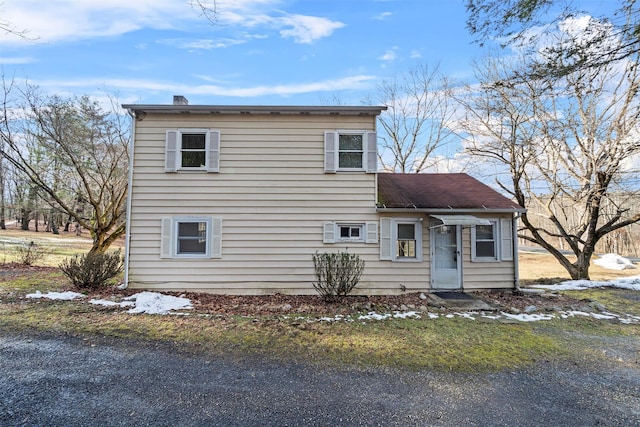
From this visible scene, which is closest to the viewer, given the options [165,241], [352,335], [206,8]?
[206,8]

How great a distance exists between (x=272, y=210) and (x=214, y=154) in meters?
2.04

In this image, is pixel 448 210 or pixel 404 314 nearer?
pixel 404 314

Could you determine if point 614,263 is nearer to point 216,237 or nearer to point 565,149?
point 565,149

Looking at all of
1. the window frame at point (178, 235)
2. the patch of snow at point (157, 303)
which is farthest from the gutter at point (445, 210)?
the patch of snow at point (157, 303)

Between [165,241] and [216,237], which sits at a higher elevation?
[216,237]

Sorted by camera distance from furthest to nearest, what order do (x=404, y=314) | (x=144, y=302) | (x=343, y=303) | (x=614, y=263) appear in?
(x=614, y=263) < (x=343, y=303) < (x=144, y=302) < (x=404, y=314)

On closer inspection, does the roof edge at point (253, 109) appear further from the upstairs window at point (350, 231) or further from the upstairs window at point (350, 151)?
the upstairs window at point (350, 231)

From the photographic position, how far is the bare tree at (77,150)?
37.3 feet

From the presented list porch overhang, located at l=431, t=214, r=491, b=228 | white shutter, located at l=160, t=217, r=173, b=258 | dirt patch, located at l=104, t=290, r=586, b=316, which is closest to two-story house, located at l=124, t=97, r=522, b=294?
white shutter, located at l=160, t=217, r=173, b=258

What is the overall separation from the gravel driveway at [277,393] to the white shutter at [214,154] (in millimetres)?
4861

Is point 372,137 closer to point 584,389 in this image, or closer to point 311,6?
point 311,6

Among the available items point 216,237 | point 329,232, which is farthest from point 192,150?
point 329,232

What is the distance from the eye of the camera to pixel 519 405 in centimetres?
313

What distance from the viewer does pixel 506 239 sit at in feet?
27.8
